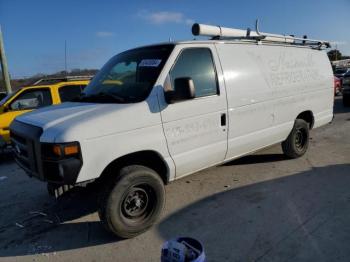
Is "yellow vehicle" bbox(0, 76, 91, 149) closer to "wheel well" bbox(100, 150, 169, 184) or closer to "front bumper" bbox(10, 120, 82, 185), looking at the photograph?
"front bumper" bbox(10, 120, 82, 185)

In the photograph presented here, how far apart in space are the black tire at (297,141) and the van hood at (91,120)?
319 centimetres

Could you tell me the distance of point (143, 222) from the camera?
12.7ft

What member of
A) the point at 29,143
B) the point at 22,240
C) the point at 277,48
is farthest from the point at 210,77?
the point at 22,240

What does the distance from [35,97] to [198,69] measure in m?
5.50

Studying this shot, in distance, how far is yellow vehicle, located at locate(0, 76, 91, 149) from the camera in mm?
7867

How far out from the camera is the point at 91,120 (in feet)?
11.2

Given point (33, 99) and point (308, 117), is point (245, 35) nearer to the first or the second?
point (308, 117)

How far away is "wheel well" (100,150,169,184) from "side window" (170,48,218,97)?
35.9 inches

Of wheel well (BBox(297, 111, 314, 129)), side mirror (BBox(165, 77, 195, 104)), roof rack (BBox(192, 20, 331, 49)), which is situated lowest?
wheel well (BBox(297, 111, 314, 129))

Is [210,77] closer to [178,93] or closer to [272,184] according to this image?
[178,93]

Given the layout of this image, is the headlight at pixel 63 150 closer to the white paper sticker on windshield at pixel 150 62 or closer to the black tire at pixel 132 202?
the black tire at pixel 132 202

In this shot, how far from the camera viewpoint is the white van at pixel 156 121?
134 inches

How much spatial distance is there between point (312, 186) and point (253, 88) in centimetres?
167

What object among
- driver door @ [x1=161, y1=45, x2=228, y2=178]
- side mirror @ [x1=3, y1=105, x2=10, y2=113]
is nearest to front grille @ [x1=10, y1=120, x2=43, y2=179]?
driver door @ [x1=161, y1=45, x2=228, y2=178]
